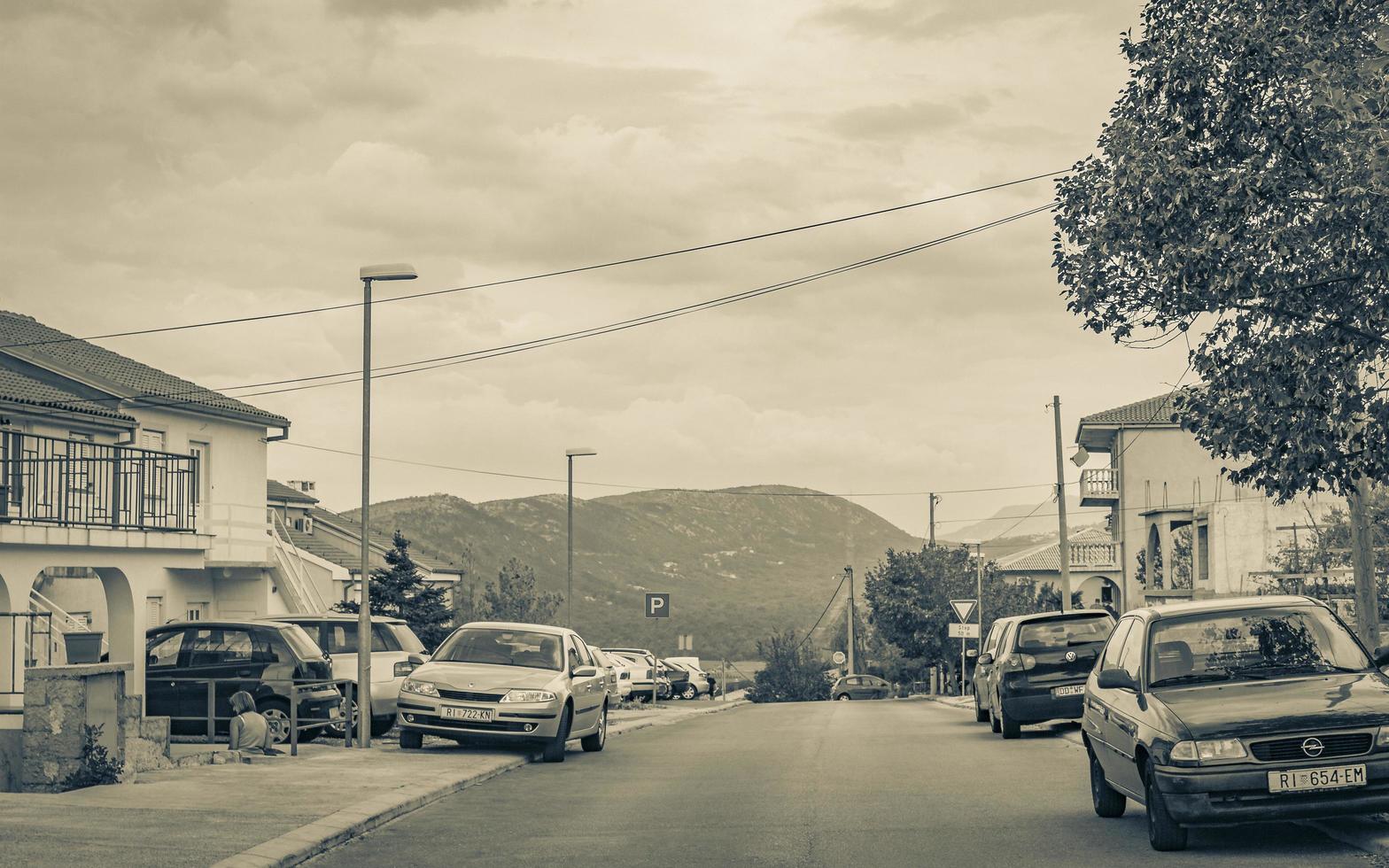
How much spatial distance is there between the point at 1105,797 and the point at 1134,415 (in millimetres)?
59522

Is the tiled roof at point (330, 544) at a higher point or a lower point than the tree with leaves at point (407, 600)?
higher

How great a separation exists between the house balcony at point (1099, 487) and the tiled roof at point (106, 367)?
128 feet

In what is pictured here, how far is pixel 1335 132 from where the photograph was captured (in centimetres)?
1180

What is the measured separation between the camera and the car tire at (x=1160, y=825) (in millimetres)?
9586

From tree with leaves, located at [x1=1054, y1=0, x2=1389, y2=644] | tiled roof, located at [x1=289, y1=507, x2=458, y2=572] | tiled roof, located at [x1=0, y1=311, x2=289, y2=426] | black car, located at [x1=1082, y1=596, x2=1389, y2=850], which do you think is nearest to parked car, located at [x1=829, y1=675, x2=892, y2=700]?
tiled roof, located at [x1=289, y1=507, x2=458, y2=572]

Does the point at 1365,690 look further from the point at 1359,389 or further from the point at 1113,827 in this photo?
the point at 1359,389

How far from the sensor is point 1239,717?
9406 mm

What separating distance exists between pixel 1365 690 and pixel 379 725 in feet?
50.3

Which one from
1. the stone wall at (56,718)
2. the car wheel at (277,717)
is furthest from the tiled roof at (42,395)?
the stone wall at (56,718)

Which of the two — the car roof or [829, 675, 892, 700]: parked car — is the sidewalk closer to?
the car roof

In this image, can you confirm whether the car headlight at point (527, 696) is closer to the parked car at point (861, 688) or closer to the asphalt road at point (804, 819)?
the asphalt road at point (804, 819)

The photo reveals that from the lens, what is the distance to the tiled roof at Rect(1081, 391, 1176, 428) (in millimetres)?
67062

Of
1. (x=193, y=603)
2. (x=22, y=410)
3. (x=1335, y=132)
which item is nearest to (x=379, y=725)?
(x=22, y=410)

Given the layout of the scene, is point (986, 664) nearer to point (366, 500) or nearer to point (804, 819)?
point (366, 500)
